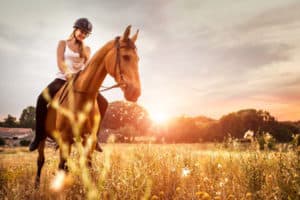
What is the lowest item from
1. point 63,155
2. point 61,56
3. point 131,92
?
point 63,155

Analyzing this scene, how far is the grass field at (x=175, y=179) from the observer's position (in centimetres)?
416

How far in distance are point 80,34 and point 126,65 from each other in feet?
6.19

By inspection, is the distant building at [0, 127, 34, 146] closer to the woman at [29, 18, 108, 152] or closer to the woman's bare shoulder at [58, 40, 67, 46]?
the woman at [29, 18, 108, 152]

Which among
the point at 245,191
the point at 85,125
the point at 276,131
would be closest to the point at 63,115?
the point at 85,125

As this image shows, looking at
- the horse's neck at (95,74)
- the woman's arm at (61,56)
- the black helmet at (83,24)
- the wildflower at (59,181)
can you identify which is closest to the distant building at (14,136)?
the woman's arm at (61,56)

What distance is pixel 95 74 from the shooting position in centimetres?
626

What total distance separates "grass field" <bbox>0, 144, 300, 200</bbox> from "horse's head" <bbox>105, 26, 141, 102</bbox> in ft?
3.31

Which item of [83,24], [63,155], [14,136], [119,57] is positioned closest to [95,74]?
[119,57]

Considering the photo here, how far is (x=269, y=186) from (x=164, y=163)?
2222mm

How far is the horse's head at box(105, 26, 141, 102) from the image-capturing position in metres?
5.39

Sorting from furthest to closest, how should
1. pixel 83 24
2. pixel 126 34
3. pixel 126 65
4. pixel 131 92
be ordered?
pixel 83 24
pixel 126 34
pixel 126 65
pixel 131 92

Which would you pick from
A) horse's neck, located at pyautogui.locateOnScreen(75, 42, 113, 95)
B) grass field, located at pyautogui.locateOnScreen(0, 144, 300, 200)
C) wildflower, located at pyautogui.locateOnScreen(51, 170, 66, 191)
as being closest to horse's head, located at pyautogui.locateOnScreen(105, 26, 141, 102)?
horse's neck, located at pyautogui.locateOnScreen(75, 42, 113, 95)

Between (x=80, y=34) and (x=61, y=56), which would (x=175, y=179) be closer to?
(x=61, y=56)

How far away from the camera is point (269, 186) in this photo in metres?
4.96
